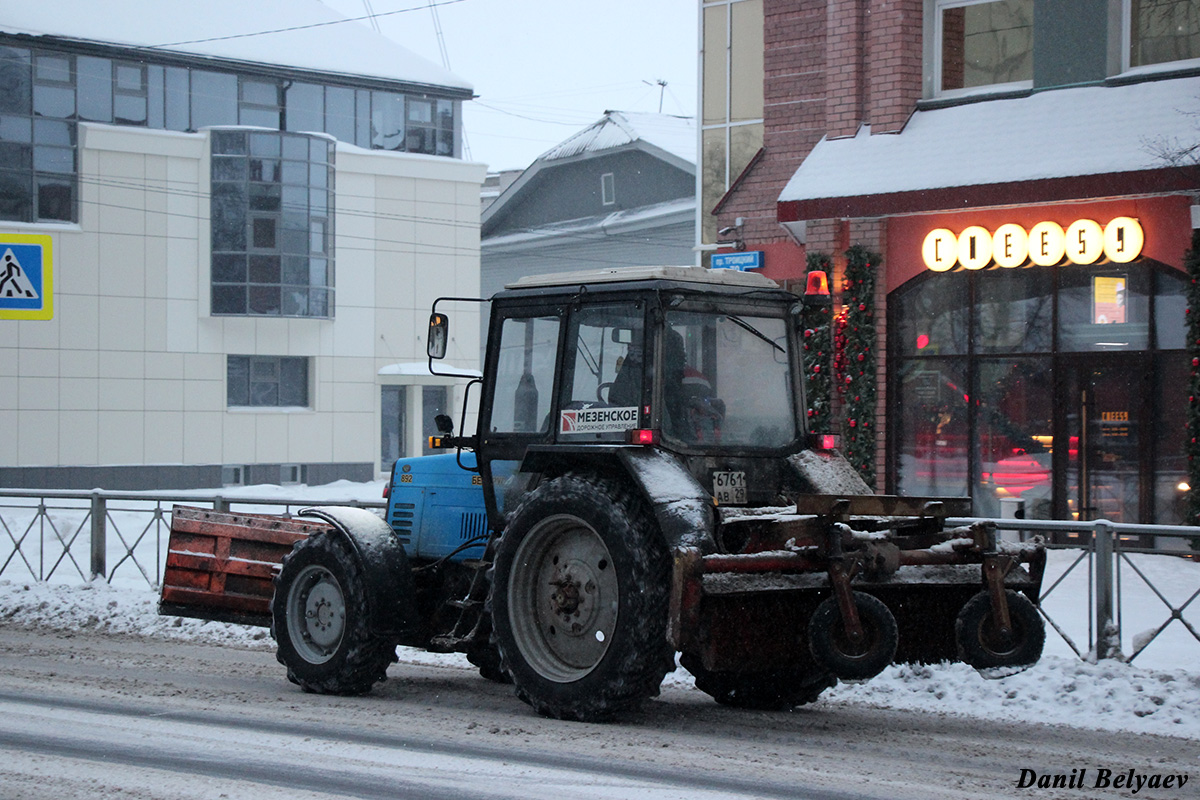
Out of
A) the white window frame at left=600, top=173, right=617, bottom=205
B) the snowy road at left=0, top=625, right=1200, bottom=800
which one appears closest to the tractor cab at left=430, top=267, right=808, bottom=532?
the snowy road at left=0, top=625, right=1200, bottom=800

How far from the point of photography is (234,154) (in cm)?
A: 3650

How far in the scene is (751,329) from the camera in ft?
28.1

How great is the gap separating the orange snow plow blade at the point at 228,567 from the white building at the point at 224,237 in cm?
2578

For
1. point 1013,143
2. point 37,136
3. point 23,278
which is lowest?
point 23,278

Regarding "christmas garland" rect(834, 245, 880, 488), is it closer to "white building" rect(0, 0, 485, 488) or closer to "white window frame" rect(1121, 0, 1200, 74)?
"white window frame" rect(1121, 0, 1200, 74)

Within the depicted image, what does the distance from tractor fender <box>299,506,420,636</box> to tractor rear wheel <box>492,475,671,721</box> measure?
0.94m

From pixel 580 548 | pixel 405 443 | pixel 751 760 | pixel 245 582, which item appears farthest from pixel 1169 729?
pixel 405 443

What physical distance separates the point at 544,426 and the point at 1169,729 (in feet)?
13.4

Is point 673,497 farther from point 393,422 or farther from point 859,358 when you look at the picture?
point 393,422

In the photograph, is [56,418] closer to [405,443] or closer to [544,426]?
[405,443]

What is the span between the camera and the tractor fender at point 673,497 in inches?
290

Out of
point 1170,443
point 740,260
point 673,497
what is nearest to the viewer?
point 673,497

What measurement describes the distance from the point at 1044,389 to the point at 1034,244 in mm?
1797

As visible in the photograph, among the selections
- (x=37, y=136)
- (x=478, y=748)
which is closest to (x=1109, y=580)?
(x=478, y=748)
